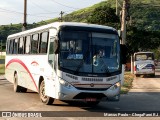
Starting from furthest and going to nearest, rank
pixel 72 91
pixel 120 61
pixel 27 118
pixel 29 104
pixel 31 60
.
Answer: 1. pixel 31 60
2. pixel 29 104
3. pixel 120 61
4. pixel 72 91
5. pixel 27 118

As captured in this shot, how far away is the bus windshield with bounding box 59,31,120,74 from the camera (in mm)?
13016

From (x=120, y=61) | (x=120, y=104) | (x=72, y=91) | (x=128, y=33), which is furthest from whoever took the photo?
(x=128, y=33)

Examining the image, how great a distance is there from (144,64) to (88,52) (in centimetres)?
2441

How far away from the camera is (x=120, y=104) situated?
15.5m

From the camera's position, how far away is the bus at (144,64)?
36625mm

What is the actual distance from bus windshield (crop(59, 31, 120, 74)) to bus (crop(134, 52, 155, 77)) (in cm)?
2336

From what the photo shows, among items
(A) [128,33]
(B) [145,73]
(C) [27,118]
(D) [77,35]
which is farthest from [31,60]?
(A) [128,33]

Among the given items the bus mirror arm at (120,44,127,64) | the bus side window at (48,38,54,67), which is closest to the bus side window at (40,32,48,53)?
the bus side window at (48,38,54,67)

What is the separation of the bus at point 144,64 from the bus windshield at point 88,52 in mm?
23364

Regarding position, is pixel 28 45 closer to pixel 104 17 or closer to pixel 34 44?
pixel 34 44

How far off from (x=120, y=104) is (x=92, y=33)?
136 inches

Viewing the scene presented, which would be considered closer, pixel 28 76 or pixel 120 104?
pixel 120 104

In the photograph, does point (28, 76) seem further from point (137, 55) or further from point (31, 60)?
point (137, 55)

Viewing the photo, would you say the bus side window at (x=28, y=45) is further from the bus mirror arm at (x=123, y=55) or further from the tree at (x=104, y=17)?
the tree at (x=104, y=17)
